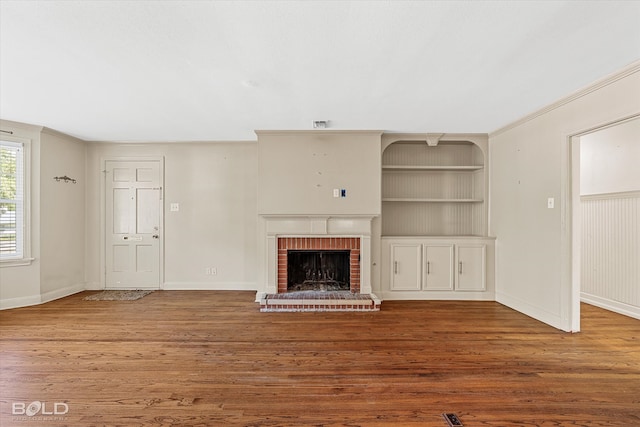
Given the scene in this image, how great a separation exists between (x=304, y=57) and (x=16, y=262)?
188 inches

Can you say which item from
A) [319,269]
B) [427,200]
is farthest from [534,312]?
[319,269]

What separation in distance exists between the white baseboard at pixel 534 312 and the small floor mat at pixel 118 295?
17.7 feet

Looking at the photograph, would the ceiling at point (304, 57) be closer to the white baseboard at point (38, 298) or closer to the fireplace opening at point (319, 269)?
the fireplace opening at point (319, 269)

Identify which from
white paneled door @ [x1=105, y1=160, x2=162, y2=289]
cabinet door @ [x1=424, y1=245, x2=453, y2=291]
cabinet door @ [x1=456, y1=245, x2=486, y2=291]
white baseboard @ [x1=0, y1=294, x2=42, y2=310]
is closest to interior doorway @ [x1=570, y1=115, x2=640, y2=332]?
cabinet door @ [x1=456, y1=245, x2=486, y2=291]

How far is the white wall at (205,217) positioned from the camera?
5.11m

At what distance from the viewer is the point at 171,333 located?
325 centimetres

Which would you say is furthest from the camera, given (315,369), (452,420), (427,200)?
(427,200)

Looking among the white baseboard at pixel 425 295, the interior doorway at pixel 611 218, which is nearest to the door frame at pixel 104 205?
the white baseboard at pixel 425 295

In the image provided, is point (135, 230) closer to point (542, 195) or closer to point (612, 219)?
point (542, 195)

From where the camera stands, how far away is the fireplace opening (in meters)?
4.76

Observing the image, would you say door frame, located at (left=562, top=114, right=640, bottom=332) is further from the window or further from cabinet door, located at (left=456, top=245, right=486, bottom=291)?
the window

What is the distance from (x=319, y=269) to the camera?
486cm

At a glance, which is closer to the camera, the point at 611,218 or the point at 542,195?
the point at 542,195

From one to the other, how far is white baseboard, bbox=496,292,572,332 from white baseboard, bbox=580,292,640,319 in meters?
1.24
